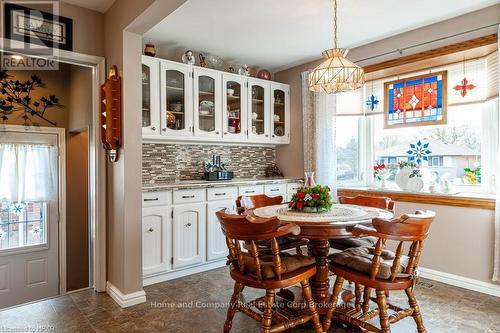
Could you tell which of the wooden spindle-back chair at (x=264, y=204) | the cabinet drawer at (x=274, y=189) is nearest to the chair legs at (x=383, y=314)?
the wooden spindle-back chair at (x=264, y=204)

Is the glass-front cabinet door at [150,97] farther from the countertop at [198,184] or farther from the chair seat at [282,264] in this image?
the chair seat at [282,264]

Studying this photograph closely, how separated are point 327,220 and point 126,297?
5.81 ft

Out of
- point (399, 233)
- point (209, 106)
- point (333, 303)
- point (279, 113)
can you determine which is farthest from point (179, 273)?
point (279, 113)

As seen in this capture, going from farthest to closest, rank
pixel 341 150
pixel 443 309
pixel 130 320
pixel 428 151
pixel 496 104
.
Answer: pixel 341 150, pixel 428 151, pixel 496 104, pixel 443 309, pixel 130 320

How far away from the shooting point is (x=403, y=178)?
139 inches

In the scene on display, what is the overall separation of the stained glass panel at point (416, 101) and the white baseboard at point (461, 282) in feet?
5.20

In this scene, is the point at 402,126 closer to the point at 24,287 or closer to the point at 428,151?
the point at 428,151

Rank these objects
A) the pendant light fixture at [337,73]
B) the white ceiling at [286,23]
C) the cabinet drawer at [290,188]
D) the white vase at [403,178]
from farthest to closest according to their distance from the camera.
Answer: the cabinet drawer at [290,188], the white vase at [403,178], the white ceiling at [286,23], the pendant light fixture at [337,73]

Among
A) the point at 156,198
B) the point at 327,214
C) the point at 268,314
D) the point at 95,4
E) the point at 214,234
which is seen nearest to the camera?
the point at 268,314

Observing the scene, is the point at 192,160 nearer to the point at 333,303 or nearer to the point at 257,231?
the point at 257,231

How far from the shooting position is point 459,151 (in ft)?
11.0

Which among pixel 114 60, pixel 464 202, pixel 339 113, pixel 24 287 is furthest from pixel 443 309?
pixel 24 287

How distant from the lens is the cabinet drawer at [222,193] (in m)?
3.54

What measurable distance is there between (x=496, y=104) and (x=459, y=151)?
586 mm
